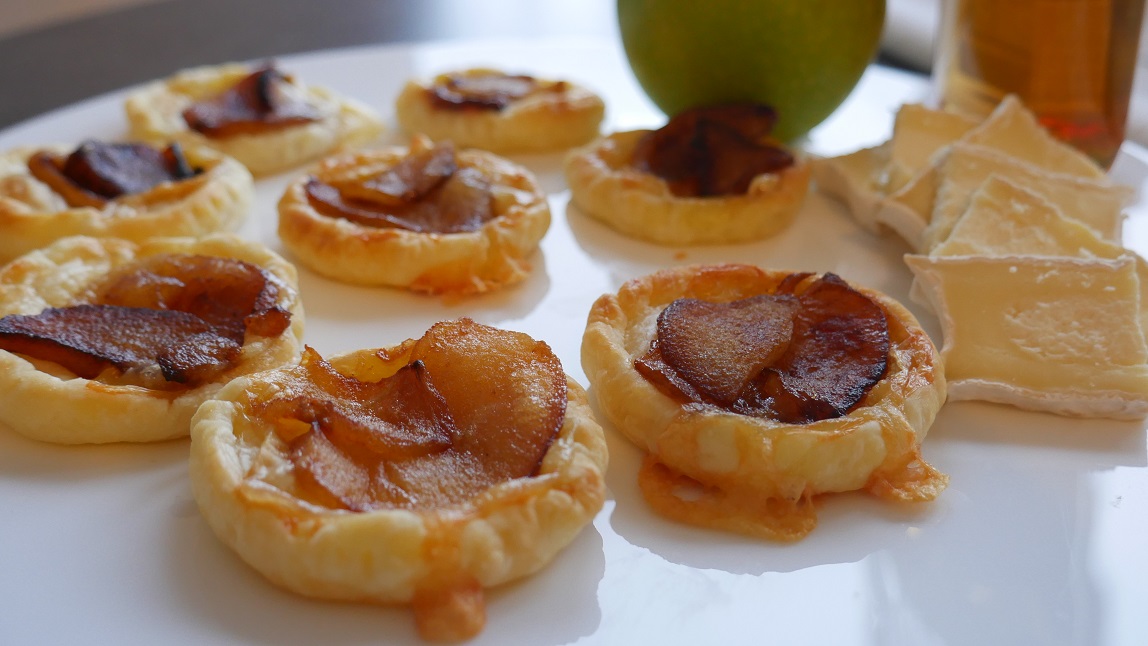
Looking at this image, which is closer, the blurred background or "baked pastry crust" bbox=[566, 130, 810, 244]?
"baked pastry crust" bbox=[566, 130, 810, 244]

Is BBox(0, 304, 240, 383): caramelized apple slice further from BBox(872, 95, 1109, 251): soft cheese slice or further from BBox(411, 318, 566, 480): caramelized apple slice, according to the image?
BBox(872, 95, 1109, 251): soft cheese slice

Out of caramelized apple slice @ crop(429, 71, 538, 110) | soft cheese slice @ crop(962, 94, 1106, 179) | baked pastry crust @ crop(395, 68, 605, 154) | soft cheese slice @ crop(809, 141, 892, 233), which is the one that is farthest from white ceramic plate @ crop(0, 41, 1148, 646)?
caramelized apple slice @ crop(429, 71, 538, 110)

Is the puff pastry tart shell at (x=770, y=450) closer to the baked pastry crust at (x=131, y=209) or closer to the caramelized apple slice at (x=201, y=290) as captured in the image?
the caramelized apple slice at (x=201, y=290)

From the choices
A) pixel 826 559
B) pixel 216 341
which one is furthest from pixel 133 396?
pixel 826 559

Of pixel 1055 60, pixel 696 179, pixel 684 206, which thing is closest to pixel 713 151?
pixel 696 179

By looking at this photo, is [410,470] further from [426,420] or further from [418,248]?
[418,248]

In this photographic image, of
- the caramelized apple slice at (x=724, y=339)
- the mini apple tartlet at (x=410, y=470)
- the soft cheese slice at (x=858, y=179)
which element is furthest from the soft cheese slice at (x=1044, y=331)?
the mini apple tartlet at (x=410, y=470)
